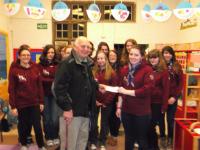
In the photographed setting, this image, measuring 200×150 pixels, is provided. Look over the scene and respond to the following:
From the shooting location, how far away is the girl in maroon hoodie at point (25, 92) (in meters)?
3.35

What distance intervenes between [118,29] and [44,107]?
4.70 m

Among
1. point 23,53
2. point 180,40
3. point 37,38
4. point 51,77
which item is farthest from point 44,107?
point 180,40

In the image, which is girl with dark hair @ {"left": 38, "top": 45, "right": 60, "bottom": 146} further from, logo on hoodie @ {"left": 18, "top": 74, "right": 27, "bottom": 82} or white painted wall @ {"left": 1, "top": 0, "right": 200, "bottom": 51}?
white painted wall @ {"left": 1, "top": 0, "right": 200, "bottom": 51}

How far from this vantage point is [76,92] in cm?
267

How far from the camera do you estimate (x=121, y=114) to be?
3.07m

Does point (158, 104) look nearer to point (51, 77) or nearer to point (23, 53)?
point (51, 77)

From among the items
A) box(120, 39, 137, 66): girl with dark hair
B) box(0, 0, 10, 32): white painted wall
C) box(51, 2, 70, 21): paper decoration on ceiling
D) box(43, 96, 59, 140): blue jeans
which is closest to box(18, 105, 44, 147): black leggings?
box(43, 96, 59, 140): blue jeans

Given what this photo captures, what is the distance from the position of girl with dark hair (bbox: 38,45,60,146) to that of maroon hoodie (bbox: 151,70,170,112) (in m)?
1.39

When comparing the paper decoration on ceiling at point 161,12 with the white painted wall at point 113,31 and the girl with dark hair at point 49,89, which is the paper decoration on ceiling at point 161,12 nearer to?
the girl with dark hair at point 49,89

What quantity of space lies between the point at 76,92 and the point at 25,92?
1.01 meters

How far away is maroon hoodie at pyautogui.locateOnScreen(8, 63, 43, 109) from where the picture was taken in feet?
11.0

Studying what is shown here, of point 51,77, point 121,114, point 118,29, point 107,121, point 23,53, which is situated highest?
point 118,29

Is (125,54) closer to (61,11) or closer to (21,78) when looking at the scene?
(21,78)

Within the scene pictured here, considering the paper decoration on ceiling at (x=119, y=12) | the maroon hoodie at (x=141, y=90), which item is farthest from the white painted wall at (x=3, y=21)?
the maroon hoodie at (x=141, y=90)
